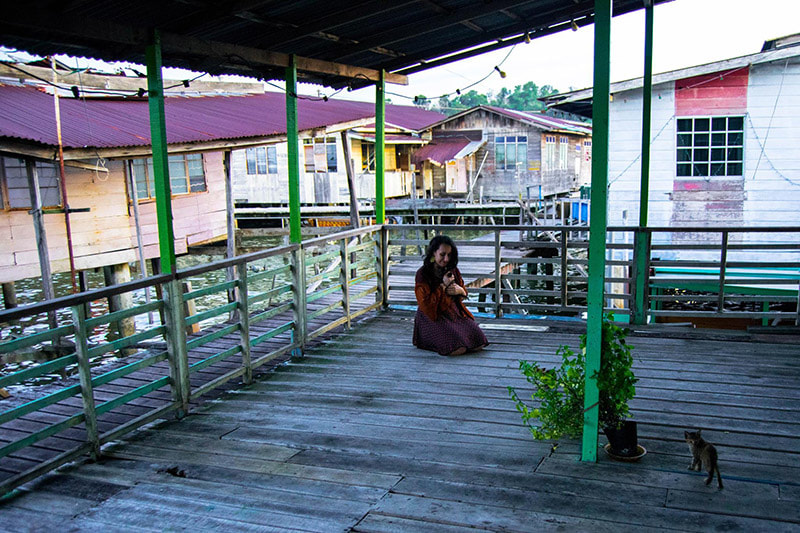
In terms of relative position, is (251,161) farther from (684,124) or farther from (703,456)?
(703,456)

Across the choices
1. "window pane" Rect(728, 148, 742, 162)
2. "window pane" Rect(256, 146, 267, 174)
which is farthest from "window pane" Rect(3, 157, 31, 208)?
"window pane" Rect(256, 146, 267, 174)

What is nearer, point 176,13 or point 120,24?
point 120,24

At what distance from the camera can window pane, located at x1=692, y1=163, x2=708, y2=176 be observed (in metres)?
11.8

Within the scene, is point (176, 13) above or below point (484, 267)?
above

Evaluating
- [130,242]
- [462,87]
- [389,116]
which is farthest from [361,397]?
[389,116]

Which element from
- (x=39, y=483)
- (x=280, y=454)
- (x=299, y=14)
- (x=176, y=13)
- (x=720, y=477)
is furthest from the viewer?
(x=299, y=14)

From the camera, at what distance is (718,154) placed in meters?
11.7

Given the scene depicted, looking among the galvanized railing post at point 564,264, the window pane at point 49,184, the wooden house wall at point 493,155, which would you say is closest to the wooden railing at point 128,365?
the galvanized railing post at point 564,264

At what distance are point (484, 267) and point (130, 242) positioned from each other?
8.23 metres

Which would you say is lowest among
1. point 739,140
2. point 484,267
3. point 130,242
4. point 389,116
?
point 484,267

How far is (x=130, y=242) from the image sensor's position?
12.4 metres

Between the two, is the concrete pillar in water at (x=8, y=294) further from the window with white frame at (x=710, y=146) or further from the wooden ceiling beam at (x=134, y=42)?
the window with white frame at (x=710, y=146)

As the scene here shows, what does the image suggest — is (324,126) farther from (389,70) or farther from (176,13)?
(176,13)

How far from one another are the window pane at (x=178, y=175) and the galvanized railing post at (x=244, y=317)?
365 inches
